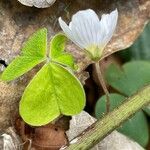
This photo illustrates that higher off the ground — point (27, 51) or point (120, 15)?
point (27, 51)

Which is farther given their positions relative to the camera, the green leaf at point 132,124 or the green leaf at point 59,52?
the green leaf at point 132,124

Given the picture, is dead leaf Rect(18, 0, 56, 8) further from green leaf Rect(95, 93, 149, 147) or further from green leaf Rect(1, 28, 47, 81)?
green leaf Rect(95, 93, 149, 147)

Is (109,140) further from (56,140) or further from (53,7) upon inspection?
(53,7)

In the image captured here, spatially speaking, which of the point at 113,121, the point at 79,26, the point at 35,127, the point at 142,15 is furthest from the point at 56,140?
the point at 142,15

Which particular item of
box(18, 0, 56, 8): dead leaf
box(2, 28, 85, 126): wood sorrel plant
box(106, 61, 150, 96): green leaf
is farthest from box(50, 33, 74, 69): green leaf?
box(106, 61, 150, 96): green leaf

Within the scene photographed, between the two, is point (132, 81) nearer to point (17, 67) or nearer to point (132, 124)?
point (132, 124)

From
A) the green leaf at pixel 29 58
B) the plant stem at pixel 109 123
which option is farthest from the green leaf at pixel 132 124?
the green leaf at pixel 29 58

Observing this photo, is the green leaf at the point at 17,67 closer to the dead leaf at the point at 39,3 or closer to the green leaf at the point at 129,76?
the dead leaf at the point at 39,3
